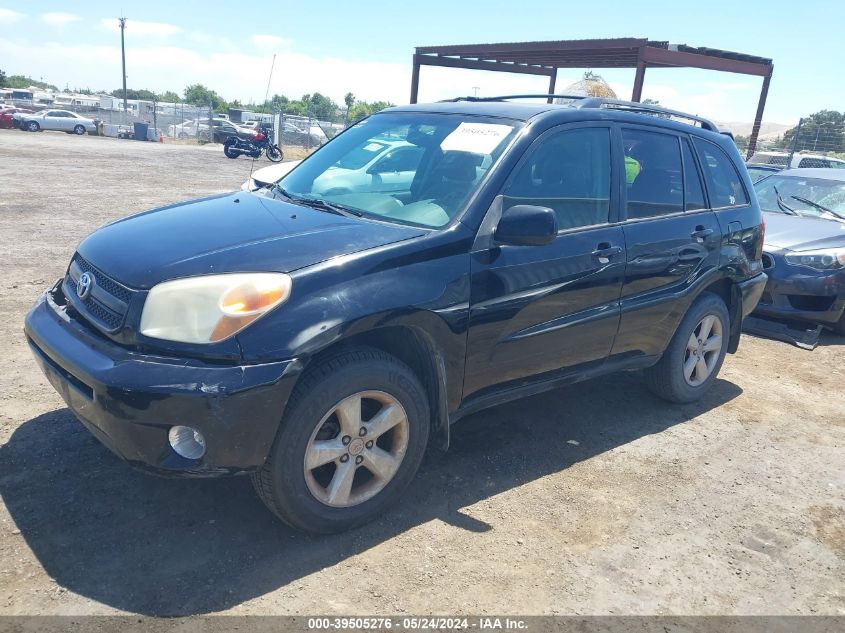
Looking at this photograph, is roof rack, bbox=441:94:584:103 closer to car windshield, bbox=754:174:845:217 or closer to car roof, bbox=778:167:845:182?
car windshield, bbox=754:174:845:217

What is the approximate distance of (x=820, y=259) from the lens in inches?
265

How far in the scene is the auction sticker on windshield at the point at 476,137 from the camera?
364cm

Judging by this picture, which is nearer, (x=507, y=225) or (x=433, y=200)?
(x=507, y=225)

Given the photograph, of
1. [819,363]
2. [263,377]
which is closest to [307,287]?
[263,377]

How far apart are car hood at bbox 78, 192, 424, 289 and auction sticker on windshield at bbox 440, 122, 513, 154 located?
693 mm

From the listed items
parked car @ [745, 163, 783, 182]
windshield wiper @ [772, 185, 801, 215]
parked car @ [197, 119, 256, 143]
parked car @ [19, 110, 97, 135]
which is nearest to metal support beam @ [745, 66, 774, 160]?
parked car @ [745, 163, 783, 182]

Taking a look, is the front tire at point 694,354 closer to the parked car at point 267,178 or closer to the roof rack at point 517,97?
the roof rack at point 517,97

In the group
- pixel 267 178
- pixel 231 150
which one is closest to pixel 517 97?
pixel 267 178

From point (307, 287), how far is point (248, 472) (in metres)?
0.77

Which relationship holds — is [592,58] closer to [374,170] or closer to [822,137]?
[822,137]

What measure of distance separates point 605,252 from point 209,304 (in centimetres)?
222

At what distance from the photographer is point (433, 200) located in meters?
3.51

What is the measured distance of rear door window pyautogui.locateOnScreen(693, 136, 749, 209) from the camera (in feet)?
15.7

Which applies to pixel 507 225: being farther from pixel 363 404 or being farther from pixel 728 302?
pixel 728 302
